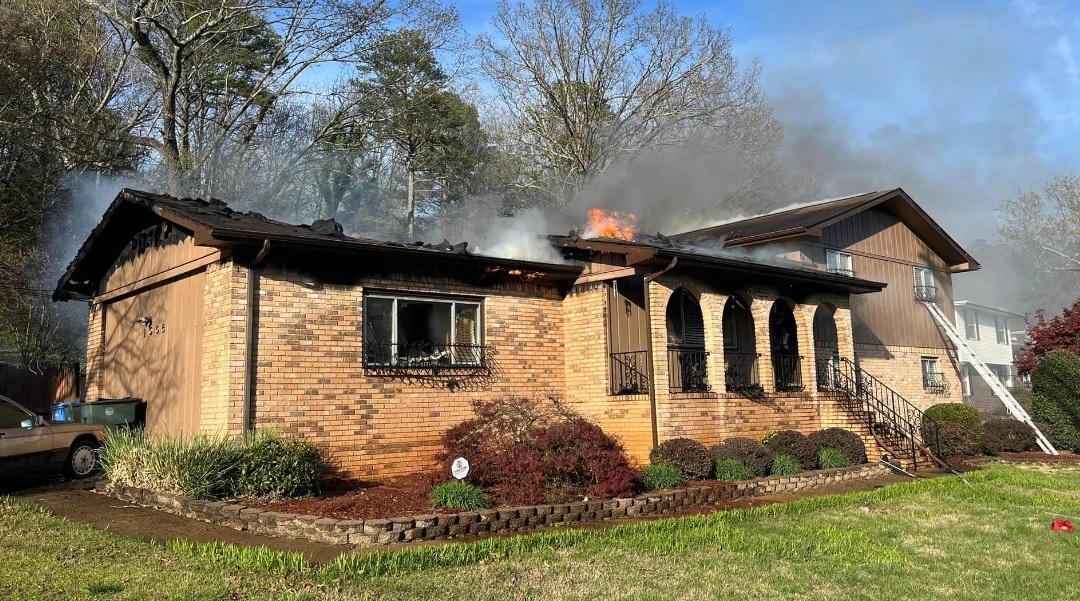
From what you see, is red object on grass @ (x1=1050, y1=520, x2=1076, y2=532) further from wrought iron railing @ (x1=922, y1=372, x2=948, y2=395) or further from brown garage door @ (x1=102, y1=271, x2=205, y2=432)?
wrought iron railing @ (x1=922, y1=372, x2=948, y2=395)

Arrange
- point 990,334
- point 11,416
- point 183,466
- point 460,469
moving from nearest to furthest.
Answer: point 460,469 < point 183,466 < point 11,416 < point 990,334

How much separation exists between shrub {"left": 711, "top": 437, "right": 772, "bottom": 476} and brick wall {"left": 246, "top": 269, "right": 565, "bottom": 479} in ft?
12.2

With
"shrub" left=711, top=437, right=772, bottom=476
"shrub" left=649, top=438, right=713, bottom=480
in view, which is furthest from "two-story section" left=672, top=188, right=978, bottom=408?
"shrub" left=649, top=438, right=713, bottom=480

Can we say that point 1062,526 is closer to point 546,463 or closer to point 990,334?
point 546,463

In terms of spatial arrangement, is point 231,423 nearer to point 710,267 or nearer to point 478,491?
point 478,491

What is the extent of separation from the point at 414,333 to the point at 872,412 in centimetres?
1008

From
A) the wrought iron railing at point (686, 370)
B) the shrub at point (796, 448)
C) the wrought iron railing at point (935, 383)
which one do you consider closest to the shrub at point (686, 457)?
the wrought iron railing at point (686, 370)

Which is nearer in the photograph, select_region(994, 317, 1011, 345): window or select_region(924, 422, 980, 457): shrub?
select_region(924, 422, 980, 457): shrub

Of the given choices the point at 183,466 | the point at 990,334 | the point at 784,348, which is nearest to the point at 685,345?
the point at 784,348

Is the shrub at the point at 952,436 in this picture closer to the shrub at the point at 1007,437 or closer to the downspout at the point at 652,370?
the shrub at the point at 1007,437

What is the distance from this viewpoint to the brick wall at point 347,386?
37.9 ft

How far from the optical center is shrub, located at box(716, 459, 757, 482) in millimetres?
12219

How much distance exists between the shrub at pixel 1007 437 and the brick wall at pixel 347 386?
12112 millimetres

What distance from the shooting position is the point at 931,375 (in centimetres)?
2434
